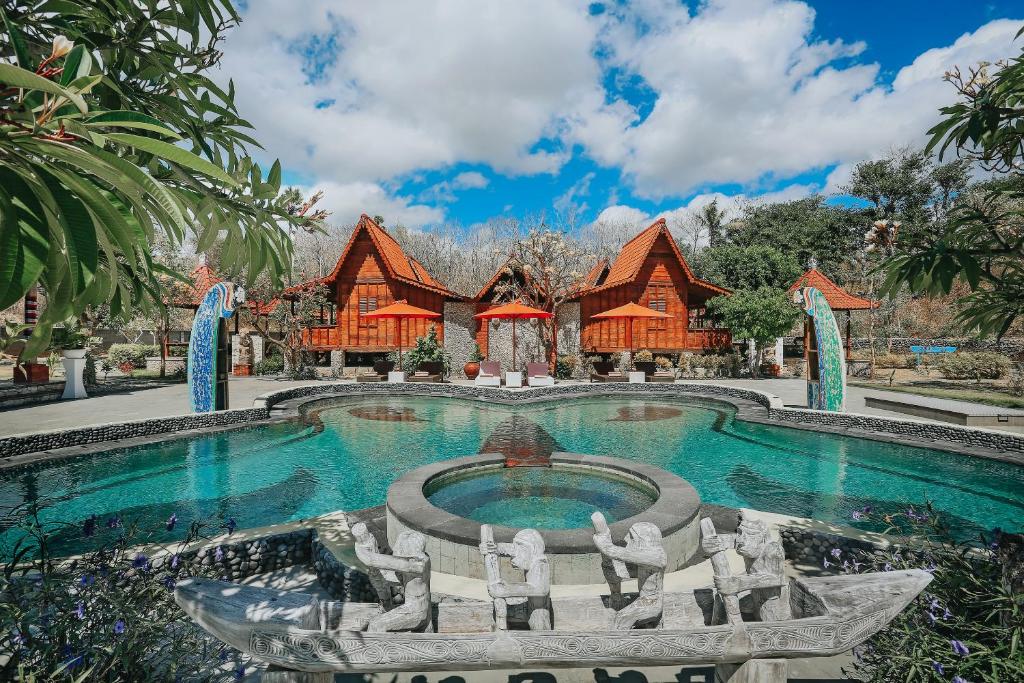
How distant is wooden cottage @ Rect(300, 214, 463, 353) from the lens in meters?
22.5

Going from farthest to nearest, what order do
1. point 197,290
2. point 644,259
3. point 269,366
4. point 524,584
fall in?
point 269,366
point 197,290
point 644,259
point 524,584

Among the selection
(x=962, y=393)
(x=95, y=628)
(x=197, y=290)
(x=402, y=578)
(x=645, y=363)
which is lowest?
(x=962, y=393)

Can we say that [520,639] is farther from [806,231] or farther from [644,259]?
[806,231]

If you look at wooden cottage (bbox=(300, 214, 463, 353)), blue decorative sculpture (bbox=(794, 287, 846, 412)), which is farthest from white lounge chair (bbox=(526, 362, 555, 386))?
blue decorative sculpture (bbox=(794, 287, 846, 412))

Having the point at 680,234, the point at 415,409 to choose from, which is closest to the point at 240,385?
the point at 415,409

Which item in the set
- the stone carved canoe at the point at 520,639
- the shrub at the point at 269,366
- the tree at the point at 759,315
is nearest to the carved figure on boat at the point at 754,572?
the stone carved canoe at the point at 520,639

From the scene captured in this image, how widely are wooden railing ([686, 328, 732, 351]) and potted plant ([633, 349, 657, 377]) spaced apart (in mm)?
2093

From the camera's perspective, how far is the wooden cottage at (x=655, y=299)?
878 inches

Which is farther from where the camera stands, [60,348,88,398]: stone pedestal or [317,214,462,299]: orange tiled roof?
[317,214,462,299]: orange tiled roof

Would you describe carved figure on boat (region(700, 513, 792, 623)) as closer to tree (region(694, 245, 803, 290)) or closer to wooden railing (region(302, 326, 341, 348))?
wooden railing (region(302, 326, 341, 348))

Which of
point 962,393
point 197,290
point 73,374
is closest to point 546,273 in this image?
point 962,393

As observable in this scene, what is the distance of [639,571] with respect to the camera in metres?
2.93

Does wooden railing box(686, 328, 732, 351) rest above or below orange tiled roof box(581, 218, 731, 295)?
below

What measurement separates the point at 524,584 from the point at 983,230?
314 centimetres
